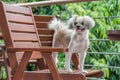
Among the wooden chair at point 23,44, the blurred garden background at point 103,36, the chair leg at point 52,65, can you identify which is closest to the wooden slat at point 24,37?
the wooden chair at point 23,44

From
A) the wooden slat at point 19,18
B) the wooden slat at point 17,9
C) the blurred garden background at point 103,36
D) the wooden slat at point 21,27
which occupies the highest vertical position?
the wooden slat at point 17,9

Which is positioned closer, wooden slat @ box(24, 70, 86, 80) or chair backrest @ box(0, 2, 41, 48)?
wooden slat @ box(24, 70, 86, 80)

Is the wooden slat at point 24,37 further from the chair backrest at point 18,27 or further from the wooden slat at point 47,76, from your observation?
the wooden slat at point 47,76

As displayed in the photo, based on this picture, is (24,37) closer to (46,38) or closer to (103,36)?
(46,38)

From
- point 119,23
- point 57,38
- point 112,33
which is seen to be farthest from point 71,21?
point 119,23

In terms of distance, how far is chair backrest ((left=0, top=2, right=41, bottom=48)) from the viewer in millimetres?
2672

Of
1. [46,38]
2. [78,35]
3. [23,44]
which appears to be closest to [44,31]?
[46,38]

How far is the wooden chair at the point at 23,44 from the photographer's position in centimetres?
237

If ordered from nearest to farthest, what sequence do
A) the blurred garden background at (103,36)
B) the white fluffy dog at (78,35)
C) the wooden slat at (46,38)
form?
the white fluffy dog at (78,35) < the wooden slat at (46,38) < the blurred garden background at (103,36)

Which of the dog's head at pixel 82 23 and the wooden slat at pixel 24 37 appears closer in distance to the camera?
the dog's head at pixel 82 23

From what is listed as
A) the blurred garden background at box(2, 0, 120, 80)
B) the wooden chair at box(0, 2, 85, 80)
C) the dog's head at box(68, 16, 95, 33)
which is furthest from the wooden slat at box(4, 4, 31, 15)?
the blurred garden background at box(2, 0, 120, 80)

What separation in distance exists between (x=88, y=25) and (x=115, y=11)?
2.17m

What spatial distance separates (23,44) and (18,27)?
17 cm

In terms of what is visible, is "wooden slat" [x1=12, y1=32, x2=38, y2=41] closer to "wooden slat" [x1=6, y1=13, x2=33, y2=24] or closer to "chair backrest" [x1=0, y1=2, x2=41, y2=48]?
"chair backrest" [x1=0, y1=2, x2=41, y2=48]
